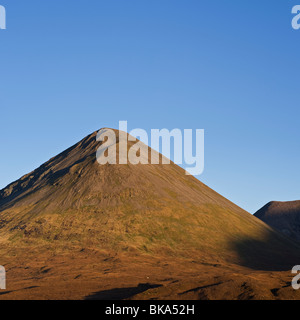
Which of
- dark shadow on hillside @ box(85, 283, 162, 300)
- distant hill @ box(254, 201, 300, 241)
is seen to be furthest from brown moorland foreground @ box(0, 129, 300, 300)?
distant hill @ box(254, 201, 300, 241)

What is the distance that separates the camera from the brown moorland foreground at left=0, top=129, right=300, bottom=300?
52094mm

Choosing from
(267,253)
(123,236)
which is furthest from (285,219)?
(123,236)

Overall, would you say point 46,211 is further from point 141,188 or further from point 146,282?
point 146,282

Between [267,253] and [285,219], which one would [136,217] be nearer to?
[267,253]

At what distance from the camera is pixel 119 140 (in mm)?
120625

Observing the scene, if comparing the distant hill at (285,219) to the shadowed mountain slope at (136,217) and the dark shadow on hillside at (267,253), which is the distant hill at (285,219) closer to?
the shadowed mountain slope at (136,217)

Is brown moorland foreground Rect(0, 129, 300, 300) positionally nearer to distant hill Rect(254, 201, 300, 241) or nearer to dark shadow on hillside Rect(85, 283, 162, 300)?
dark shadow on hillside Rect(85, 283, 162, 300)

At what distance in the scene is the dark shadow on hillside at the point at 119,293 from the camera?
135 ft

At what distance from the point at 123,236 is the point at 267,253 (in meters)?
28.7

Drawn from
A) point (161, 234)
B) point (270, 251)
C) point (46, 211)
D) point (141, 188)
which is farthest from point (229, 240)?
point (46, 211)

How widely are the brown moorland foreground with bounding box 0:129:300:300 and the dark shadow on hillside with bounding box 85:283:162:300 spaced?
0.11m

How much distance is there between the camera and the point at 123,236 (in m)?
83.1
